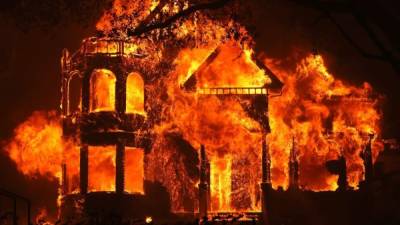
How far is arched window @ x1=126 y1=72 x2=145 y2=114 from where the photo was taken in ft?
124

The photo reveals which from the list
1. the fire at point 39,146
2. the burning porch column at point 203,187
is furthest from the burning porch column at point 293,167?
the fire at point 39,146

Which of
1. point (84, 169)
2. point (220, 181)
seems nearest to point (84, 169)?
point (84, 169)

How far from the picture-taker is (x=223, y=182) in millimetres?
36062

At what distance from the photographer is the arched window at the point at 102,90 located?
37.4 meters

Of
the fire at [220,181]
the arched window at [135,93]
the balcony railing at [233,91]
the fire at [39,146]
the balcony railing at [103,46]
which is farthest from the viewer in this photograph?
the fire at [39,146]

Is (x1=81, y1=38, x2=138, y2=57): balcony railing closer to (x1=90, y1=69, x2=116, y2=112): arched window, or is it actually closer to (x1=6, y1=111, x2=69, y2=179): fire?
(x1=90, y1=69, x2=116, y2=112): arched window

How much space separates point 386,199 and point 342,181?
5969 millimetres

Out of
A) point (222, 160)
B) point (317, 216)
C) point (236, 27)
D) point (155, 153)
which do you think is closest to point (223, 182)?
point (222, 160)

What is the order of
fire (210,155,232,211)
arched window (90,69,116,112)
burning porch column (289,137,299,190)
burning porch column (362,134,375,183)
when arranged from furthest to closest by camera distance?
arched window (90,69,116,112) → burning porch column (362,134,375,183) → burning porch column (289,137,299,190) → fire (210,155,232,211)

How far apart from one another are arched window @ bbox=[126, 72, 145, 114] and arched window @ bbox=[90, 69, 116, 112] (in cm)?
84

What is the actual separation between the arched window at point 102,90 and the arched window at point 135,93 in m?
0.84

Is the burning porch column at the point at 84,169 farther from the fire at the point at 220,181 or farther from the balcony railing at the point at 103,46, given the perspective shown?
the fire at the point at 220,181

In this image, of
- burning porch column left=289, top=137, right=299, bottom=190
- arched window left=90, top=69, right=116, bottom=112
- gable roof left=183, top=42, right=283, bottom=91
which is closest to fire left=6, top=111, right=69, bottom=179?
arched window left=90, top=69, right=116, bottom=112

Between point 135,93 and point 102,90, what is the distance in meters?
1.78
